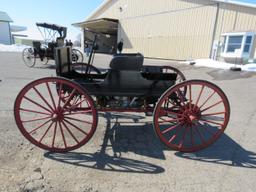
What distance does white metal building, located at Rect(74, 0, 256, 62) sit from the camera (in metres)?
12.6

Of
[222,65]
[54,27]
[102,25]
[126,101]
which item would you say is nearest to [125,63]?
[126,101]

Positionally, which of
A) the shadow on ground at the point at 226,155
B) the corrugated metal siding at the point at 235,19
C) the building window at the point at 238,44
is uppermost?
the corrugated metal siding at the point at 235,19

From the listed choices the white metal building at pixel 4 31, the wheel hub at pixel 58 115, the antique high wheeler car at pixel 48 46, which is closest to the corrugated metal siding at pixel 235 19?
the antique high wheeler car at pixel 48 46

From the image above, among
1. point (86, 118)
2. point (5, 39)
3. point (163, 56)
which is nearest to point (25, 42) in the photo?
point (5, 39)

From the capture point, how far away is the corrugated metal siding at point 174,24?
43.9ft

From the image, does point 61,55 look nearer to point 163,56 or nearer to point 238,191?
point 238,191

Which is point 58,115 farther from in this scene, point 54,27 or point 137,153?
point 54,27

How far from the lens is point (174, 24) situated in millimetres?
16688

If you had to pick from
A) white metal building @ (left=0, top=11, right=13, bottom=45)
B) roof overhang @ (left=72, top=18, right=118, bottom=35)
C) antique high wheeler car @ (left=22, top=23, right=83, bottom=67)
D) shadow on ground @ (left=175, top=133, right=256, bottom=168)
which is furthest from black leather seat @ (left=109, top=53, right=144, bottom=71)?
white metal building @ (left=0, top=11, right=13, bottom=45)

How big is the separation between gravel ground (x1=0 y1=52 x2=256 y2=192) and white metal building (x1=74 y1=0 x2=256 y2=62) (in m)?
6.52

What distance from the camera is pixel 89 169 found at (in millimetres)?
2465

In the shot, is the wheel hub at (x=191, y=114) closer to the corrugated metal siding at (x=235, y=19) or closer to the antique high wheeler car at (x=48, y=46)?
the antique high wheeler car at (x=48, y=46)

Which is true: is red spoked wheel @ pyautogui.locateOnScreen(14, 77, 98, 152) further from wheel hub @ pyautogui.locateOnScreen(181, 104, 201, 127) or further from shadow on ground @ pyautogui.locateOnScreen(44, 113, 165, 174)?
wheel hub @ pyautogui.locateOnScreen(181, 104, 201, 127)

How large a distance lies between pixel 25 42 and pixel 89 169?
5436cm
